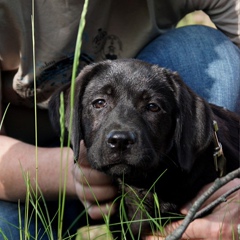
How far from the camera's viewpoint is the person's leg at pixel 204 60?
12.3 ft

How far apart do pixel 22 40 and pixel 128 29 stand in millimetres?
668

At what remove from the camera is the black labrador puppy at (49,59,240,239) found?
2.75m

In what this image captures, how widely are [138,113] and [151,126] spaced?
0.08 metres

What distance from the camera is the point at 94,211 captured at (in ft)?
9.98

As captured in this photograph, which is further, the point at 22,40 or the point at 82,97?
the point at 22,40

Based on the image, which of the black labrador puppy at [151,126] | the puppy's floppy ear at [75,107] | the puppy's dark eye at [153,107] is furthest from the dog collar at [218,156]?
the puppy's floppy ear at [75,107]

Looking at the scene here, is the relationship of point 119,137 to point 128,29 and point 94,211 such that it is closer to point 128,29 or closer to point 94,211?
point 94,211

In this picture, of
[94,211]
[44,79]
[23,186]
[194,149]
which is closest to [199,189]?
[194,149]

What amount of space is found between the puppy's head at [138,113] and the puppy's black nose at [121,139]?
51 mm

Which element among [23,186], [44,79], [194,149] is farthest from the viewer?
[44,79]

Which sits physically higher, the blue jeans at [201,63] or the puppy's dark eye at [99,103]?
the puppy's dark eye at [99,103]

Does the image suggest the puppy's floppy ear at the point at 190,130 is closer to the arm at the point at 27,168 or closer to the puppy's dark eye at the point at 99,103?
the puppy's dark eye at the point at 99,103

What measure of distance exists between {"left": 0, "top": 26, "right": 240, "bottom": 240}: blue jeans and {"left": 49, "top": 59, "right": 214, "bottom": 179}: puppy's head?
737mm

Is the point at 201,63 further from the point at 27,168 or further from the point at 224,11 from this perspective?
the point at 27,168
